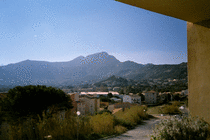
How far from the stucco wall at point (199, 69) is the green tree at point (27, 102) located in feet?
18.6

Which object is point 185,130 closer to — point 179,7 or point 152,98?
point 179,7

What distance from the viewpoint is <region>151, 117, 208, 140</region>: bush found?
232 centimetres

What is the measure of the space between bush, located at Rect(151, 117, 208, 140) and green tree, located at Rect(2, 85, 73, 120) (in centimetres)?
540

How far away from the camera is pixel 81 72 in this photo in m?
67.7

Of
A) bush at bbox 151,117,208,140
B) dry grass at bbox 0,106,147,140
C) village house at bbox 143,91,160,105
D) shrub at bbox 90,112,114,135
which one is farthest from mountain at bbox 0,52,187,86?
bush at bbox 151,117,208,140

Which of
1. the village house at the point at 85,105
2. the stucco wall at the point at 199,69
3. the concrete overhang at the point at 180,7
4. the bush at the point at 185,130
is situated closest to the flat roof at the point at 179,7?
the concrete overhang at the point at 180,7

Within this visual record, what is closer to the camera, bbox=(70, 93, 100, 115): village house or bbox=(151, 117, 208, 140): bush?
bbox=(151, 117, 208, 140): bush

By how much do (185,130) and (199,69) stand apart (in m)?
0.90

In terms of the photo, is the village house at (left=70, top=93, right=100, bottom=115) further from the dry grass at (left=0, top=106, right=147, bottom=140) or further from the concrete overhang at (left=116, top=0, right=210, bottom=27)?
the concrete overhang at (left=116, top=0, right=210, bottom=27)

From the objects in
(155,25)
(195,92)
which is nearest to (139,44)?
(155,25)

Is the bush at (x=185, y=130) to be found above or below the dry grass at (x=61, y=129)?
above

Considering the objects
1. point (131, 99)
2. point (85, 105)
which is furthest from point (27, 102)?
point (131, 99)

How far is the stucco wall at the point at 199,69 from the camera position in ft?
7.81

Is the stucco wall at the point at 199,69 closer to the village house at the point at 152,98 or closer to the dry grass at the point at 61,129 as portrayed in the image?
the dry grass at the point at 61,129
